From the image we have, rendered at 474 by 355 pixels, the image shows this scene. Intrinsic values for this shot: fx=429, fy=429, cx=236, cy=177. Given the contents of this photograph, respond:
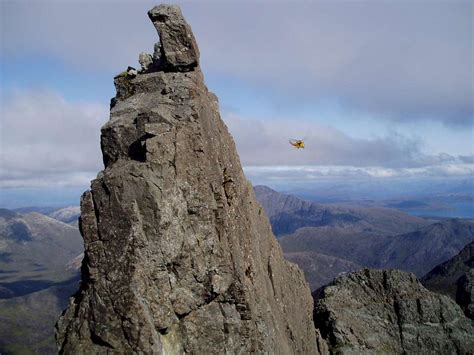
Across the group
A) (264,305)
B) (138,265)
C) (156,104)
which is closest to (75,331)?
(138,265)

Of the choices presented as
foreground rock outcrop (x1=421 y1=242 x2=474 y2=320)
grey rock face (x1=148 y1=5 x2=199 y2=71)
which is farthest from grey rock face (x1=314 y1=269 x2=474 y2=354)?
grey rock face (x1=148 y1=5 x2=199 y2=71)

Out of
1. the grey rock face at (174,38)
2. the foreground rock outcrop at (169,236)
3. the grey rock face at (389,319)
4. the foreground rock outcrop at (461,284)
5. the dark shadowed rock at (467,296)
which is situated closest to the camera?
the foreground rock outcrop at (169,236)

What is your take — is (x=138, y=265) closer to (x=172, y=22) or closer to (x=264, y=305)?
(x=264, y=305)

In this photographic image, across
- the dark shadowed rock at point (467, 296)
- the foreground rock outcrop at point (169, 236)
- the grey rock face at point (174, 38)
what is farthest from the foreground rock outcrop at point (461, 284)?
the grey rock face at point (174, 38)

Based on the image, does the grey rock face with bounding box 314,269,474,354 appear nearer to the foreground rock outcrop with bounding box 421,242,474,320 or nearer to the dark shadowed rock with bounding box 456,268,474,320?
the dark shadowed rock with bounding box 456,268,474,320

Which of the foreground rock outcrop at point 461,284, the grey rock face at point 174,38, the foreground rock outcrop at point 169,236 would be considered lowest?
the foreground rock outcrop at point 461,284

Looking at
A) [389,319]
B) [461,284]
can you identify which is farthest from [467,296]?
[389,319]

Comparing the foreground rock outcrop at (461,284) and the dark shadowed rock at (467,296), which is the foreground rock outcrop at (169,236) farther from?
the foreground rock outcrop at (461,284)
